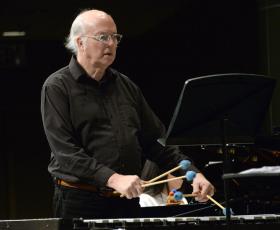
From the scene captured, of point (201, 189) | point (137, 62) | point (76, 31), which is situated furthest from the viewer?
point (137, 62)

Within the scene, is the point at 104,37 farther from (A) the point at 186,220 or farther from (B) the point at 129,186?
(A) the point at 186,220

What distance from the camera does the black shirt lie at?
3.27 metres

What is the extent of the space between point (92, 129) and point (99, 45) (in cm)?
37

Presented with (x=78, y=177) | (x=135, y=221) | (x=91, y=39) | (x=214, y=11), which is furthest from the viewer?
(x=214, y=11)

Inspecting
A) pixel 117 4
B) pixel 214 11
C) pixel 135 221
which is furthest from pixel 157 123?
pixel 214 11

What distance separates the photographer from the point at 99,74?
3555 millimetres

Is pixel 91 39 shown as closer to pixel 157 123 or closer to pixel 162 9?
pixel 157 123

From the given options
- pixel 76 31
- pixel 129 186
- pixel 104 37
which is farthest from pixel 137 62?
pixel 129 186

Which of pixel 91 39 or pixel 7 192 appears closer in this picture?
pixel 91 39

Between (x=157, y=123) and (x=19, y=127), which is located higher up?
(x=19, y=127)

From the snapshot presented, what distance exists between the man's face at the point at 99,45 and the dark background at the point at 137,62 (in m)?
5.11

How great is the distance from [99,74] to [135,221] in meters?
0.91

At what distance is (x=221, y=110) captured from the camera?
3.02 m

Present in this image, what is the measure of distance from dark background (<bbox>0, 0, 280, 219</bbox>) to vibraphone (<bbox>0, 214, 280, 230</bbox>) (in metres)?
5.83
